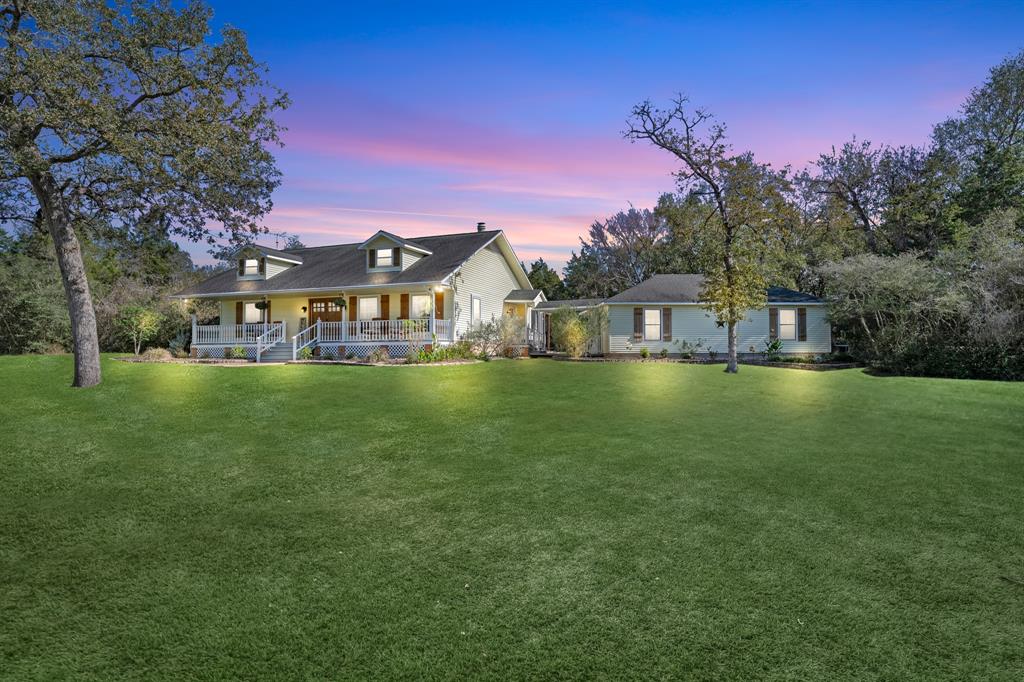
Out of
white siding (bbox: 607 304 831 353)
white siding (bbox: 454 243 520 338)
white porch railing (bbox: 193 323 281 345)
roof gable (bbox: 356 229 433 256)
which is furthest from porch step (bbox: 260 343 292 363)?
white siding (bbox: 607 304 831 353)

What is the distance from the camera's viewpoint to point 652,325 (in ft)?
92.5

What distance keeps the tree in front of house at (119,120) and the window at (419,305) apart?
1011 centimetres

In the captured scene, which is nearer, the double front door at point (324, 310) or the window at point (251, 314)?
the double front door at point (324, 310)

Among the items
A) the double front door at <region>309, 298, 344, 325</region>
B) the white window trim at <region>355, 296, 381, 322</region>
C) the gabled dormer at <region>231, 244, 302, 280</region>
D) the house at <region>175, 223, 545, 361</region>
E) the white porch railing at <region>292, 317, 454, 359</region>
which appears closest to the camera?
the white porch railing at <region>292, 317, 454, 359</region>

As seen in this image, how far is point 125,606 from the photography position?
12.4ft

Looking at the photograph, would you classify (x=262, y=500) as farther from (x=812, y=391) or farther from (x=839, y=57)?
(x=839, y=57)

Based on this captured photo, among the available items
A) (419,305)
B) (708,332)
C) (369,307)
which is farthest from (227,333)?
(708,332)

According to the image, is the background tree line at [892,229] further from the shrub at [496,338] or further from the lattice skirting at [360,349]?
the lattice skirting at [360,349]

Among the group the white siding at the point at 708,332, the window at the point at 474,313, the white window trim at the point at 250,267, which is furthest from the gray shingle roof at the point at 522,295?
the white window trim at the point at 250,267

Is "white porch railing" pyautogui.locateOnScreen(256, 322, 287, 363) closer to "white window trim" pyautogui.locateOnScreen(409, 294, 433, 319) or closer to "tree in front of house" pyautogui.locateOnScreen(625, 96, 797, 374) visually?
"white window trim" pyautogui.locateOnScreen(409, 294, 433, 319)

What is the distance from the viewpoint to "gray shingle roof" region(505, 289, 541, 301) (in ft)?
99.7

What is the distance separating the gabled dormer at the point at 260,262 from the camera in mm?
28359

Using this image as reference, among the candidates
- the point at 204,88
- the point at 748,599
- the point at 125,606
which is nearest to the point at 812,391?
the point at 748,599

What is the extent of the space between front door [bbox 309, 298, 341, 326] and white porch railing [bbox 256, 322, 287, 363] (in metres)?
1.38
